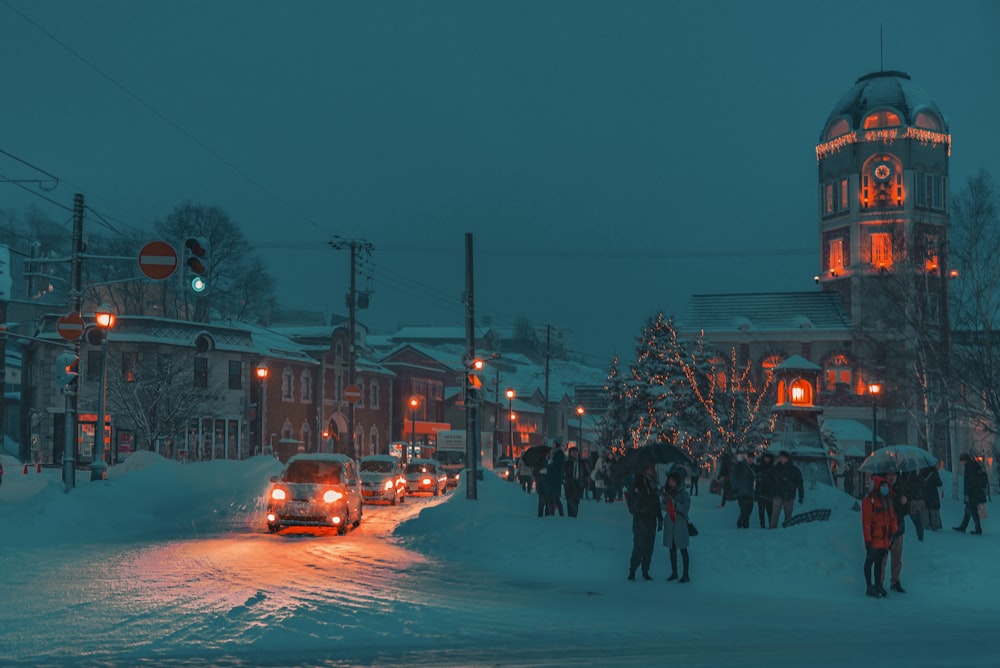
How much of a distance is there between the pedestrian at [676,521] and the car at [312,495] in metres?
9.31

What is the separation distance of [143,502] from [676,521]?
1847cm

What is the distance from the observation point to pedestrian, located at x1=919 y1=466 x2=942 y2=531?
22844 mm

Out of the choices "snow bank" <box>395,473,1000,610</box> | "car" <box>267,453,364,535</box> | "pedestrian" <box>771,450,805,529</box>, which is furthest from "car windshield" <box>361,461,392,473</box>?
"pedestrian" <box>771,450,805,529</box>

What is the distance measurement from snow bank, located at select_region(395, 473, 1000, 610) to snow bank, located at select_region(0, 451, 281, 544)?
6608mm

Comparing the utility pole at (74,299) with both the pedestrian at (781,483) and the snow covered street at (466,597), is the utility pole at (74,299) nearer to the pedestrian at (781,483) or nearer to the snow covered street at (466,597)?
the snow covered street at (466,597)

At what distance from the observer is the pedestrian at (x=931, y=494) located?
22844 millimetres

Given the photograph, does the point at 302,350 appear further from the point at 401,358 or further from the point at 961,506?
the point at 961,506

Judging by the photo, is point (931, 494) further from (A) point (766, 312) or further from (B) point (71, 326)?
(A) point (766, 312)

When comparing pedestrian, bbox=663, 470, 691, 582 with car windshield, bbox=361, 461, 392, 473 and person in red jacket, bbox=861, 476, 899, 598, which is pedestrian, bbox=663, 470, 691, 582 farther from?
car windshield, bbox=361, 461, 392, 473

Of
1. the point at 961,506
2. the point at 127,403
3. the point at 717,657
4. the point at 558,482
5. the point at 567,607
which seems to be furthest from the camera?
the point at 127,403

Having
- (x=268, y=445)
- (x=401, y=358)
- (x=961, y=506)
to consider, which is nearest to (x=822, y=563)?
(x=961, y=506)

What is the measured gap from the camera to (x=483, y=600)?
13633 mm

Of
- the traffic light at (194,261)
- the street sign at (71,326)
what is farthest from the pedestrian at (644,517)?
the street sign at (71,326)

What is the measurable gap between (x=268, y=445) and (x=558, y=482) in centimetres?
4358
